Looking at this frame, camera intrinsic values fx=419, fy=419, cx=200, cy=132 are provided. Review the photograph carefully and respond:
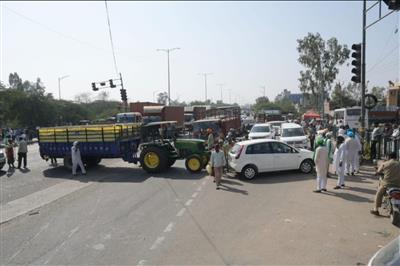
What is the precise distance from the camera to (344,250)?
7.49 meters

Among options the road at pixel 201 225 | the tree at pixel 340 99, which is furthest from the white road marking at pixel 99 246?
the tree at pixel 340 99

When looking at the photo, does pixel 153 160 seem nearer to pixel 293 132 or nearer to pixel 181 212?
pixel 181 212

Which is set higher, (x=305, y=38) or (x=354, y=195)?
(x=305, y=38)

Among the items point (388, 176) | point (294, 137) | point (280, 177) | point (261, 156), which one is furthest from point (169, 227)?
point (294, 137)

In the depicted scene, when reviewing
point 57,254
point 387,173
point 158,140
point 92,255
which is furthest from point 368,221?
point 158,140

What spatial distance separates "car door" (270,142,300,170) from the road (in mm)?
579

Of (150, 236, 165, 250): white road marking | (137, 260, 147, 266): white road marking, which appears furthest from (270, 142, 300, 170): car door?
(137, 260, 147, 266): white road marking

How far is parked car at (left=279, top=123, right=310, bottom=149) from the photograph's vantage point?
74.9 feet

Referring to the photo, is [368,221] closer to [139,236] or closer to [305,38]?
[139,236]

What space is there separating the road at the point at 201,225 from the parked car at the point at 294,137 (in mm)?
7508

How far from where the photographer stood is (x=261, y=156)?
15.5 metres

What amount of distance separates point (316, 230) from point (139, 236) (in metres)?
3.74

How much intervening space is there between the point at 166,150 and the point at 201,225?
29.5 feet

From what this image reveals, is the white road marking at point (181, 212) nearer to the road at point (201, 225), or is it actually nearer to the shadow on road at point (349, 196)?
the road at point (201, 225)
